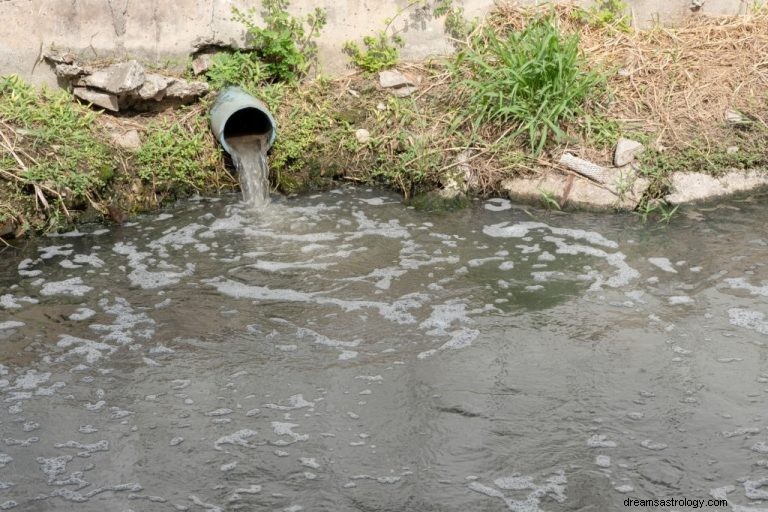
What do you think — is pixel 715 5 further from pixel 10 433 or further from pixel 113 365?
pixel 10 433

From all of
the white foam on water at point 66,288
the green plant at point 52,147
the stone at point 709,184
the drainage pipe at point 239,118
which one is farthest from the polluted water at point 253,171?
the stone at point 709,184

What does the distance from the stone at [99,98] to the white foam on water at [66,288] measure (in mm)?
1972

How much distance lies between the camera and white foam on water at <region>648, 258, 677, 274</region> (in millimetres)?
5707

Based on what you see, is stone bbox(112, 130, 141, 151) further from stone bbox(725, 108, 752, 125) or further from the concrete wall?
stone bbox(725, 108, 752, 125)

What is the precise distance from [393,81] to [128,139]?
7.39 feet

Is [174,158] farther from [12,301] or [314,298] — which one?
[314,298]

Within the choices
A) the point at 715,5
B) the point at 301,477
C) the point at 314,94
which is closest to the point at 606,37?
the point at 715,5

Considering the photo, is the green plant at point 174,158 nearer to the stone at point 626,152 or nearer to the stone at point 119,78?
the stone at point 119,78

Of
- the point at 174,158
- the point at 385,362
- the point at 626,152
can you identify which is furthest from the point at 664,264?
the point at 174,158

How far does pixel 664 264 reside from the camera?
5.79 metres

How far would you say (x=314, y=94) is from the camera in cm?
746

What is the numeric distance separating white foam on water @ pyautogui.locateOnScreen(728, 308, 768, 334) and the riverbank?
149 cm

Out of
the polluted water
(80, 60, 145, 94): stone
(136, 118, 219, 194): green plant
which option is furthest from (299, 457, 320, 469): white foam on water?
(80, 60, 145, 94): stone

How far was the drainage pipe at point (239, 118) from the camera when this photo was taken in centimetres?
681
